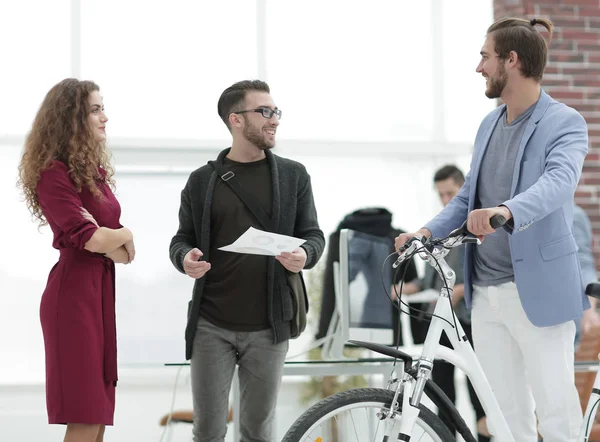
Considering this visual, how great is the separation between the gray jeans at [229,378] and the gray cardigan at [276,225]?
52 mm

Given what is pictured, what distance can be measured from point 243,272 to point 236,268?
0.03 m

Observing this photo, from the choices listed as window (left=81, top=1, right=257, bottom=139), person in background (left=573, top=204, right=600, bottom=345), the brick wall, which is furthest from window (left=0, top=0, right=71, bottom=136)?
person in background (left=573, top=204, right=600, bottom=345)

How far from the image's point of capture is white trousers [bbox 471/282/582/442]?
106 inches

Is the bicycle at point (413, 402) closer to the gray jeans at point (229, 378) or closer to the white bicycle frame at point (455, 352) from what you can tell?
the white bicycle frame at point (455, 352)

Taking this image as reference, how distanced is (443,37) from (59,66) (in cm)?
323

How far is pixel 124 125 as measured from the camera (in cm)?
701

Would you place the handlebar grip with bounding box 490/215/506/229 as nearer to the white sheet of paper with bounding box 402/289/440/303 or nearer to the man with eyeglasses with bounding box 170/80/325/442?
the man with eyeglasses with bounding box 170/80/325/442

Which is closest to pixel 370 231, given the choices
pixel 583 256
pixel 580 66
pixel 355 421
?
pixel 583 256

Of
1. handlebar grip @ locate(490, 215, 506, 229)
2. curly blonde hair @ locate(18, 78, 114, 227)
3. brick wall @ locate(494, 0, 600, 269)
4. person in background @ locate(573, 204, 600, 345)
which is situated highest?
brick wall @ locate(494, 0, 600, 269)

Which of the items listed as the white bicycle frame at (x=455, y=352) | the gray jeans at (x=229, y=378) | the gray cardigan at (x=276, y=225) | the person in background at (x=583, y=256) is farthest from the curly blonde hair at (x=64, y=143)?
the person in background at (x=583, y=256)

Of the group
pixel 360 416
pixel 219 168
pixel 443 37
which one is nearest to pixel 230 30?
pixel 443 37

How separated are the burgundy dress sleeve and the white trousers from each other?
129 cm

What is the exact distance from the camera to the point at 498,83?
2850mm

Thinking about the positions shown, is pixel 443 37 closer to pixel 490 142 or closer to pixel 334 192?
pixel 334 192
